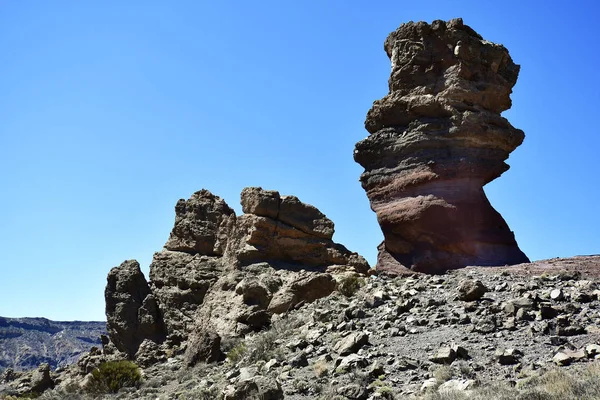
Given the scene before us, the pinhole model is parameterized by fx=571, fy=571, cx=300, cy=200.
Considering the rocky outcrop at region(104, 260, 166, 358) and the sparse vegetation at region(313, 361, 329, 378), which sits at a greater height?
the rocky outcrop at region(104, 260, 166, 358)

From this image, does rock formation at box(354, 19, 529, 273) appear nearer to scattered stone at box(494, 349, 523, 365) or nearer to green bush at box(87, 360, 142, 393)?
scattered stone at box(494, 349, 523, 365)

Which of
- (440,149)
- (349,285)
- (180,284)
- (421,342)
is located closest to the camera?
(421,342)

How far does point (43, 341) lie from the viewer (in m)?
107

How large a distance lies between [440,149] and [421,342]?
1007 centimetres

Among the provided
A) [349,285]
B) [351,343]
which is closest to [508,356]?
[351,343]

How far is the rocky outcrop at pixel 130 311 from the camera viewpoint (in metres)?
25.8

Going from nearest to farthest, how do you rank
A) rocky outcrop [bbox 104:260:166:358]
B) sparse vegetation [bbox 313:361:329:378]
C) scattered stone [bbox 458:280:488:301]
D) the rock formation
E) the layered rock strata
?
sparse vegetation [bbox 313:361:329:378] → scattered stone [bbox 458:280:488:301] → the rock formation → the layered rock strata → rocky outcrop [bbox 104:260:166:358]

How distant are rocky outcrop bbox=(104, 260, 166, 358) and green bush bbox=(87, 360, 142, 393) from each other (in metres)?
4.38

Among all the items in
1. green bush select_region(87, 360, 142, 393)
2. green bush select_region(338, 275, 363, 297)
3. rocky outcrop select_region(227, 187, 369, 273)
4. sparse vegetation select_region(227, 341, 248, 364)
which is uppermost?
rocky outcrop select_region(227, 187, 369, 273)

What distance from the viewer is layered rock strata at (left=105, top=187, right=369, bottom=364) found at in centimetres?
2412

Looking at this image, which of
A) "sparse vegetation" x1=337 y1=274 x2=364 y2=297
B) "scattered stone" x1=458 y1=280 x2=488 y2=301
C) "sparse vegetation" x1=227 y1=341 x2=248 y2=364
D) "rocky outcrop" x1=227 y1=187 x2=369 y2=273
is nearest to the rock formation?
"sparse vegetation" x1=337 y1=274 x2=364 y2=297

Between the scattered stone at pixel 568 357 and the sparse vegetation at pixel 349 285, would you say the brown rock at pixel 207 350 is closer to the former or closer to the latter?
the sparse vegetation at pixel 349 285

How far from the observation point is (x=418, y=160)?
21.5m

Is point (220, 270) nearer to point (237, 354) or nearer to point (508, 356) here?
point (237, 354)
